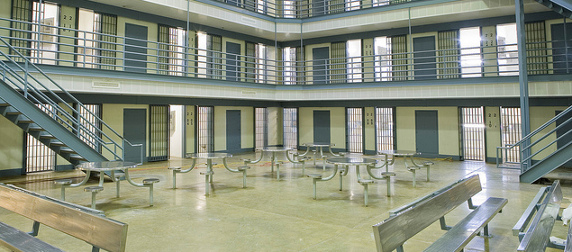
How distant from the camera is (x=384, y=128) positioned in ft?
56.7

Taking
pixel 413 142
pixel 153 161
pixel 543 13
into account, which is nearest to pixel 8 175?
pixel 153 161

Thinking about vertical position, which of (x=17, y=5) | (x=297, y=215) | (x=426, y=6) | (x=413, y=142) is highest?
(x=426, y=6)

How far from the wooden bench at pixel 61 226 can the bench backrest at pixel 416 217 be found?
2.16 meters

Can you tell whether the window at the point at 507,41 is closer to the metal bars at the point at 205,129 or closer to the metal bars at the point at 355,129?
the metal bars at the point at 355,129

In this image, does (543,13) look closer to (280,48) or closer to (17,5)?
(280,48)

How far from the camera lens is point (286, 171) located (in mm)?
12211

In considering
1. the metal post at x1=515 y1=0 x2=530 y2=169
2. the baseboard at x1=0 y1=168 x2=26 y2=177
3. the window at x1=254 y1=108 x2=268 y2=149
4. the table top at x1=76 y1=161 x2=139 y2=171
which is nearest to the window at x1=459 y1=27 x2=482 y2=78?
the metal post at x1=515 y1=0 x2=530 y2=169

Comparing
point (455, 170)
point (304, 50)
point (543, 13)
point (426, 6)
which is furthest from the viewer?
point (304, 50)

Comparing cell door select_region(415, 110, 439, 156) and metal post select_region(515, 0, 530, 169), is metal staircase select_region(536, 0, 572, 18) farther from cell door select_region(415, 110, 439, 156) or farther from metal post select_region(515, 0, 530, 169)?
cell door select_region(415, 110, 439, 156)

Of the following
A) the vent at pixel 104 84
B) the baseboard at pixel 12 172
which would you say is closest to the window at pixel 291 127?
the vent at pixel 104 84

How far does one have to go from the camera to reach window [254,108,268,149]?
19.5 meters

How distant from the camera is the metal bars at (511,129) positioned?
46.6 ft

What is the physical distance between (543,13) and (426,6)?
4308 millimetres

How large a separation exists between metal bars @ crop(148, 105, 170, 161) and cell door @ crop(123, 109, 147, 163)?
0.29m
